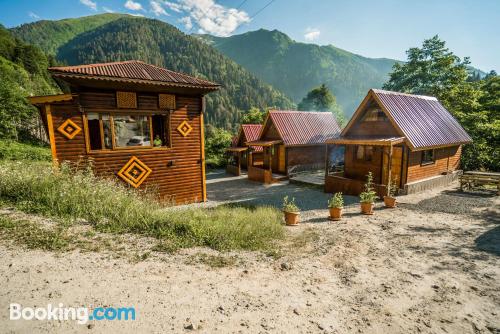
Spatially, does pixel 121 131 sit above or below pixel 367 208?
above

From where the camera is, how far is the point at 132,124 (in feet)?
34.4

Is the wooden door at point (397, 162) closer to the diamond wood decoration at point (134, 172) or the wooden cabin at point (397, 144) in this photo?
the wooden cabin at point (397, 144)

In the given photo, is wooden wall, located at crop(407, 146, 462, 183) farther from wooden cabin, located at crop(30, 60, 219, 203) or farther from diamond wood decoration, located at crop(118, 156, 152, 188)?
diamond wood decoration, located at crop(118, 156, 152, 188)

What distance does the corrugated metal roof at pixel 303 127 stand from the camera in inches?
792

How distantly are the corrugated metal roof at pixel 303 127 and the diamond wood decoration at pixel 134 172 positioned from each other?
1157 centimetres

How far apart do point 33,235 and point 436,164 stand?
62.7 feet

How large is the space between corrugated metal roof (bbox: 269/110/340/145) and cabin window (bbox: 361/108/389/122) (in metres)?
5.86

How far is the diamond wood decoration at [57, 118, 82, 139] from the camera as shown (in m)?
9.23

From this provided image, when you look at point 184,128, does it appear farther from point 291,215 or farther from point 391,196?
point 391,196

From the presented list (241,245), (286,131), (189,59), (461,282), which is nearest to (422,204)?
(461,282)

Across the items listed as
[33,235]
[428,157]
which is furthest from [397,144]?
[33,235]

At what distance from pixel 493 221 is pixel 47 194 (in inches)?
572

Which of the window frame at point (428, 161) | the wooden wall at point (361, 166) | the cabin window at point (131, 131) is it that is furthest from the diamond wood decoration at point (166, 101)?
the window frame at point (428, 161)

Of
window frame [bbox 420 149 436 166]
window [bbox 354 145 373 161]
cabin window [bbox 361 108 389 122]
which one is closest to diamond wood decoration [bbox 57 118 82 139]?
window [bbox 354 145 373 161]
